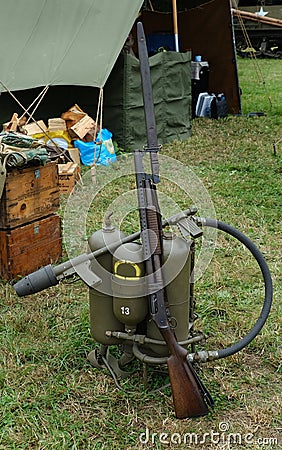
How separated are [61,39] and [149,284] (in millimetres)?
4232

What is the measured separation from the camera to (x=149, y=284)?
107 inches

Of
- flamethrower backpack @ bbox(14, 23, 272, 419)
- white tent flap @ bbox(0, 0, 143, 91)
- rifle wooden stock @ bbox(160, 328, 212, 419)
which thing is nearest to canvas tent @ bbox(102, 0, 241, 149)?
white tent flap @ bbox(0, 0, 143, 91)

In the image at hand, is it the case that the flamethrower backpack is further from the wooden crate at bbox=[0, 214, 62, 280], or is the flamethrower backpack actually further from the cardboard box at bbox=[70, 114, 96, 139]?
the cardboard box at bbox=[70, 114, 96, 139]

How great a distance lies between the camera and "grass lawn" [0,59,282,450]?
2678 mm

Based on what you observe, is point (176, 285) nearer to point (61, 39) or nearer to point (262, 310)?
point (262, 310)

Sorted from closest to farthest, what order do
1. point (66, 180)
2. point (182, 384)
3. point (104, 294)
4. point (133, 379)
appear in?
1. point (182, 384)
2. point (104, 294)
3. point (133, 379)
4. point (66, 180)

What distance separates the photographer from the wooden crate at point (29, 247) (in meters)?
4.00

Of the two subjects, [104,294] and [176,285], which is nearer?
[176,285]

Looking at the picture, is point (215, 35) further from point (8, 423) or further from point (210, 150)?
point (8, 423)

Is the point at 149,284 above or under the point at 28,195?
above

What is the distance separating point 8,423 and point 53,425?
195 mm

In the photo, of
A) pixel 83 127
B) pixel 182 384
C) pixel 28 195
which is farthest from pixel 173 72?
pixel 182 384

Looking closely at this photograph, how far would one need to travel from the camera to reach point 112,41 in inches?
265

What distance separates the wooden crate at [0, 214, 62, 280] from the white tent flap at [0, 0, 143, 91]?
6.86 feet
